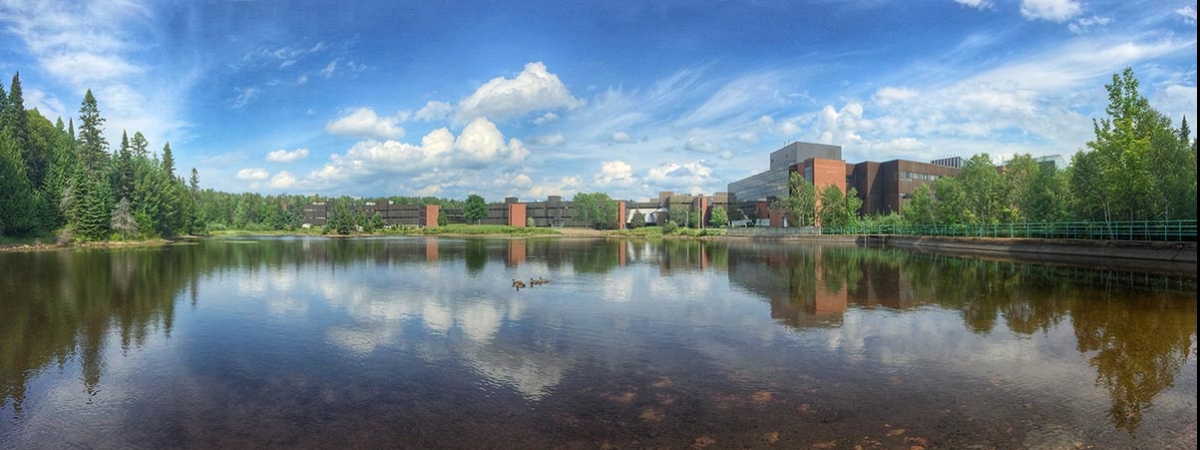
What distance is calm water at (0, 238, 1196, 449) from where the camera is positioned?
24.1 ft

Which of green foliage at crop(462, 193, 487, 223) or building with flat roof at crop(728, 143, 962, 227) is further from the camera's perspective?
green foliage at crop(462, 193, 487, 223)

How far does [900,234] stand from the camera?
70375 millimetres

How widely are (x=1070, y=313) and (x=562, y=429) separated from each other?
16630 mm

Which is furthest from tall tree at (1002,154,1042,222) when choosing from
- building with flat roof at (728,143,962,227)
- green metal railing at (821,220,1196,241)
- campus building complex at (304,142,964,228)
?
building with flat roof at (728,143,962,227)

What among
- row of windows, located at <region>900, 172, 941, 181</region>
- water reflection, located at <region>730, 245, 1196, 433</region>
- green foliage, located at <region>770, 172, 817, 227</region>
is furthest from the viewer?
row of windows, located at <region>900, 172, 941, 181</region>

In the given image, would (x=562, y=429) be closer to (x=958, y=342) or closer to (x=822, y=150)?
(x=958, y=342)

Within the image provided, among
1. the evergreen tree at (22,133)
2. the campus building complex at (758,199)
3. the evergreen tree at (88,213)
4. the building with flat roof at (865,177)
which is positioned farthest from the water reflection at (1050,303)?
the evergreen tree at (22,133)

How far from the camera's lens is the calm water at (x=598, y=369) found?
7.36m

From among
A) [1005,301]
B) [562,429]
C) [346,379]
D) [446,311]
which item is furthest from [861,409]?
[1005,301]

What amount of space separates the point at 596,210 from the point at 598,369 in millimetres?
134292

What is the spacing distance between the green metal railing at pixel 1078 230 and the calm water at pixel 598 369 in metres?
19.2

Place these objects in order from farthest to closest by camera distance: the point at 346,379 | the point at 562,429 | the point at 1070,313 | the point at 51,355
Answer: the point at 1070,313, the point at 51,355, the point at 346,379, the point at 562,429

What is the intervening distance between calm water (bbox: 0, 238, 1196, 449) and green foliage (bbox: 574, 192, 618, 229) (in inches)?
4883

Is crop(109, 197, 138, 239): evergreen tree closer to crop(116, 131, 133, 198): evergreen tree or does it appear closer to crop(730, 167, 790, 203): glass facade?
crop(116, 131, 133, 198): evergreen tree
